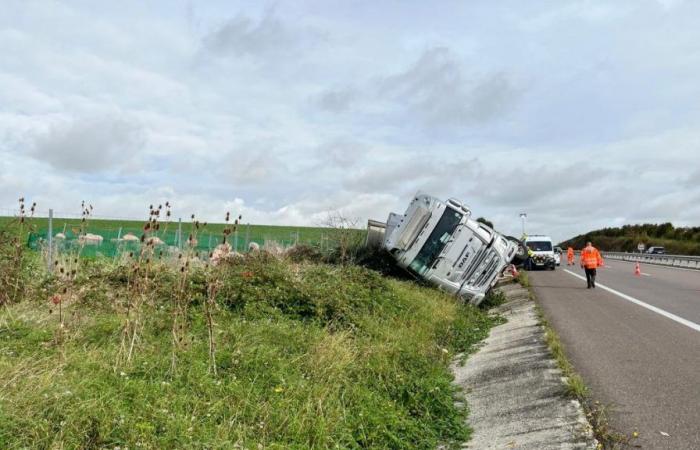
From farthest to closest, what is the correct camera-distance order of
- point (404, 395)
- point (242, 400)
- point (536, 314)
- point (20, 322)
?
1. point (536, 314)
2. point (20, 322)
3. point (404, 395)
4. point (242, 400)

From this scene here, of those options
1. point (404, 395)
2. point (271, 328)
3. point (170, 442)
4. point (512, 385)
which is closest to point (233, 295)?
point (271, 328)

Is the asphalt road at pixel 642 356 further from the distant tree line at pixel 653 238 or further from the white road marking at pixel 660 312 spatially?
the distant tree line at pixel 653 238

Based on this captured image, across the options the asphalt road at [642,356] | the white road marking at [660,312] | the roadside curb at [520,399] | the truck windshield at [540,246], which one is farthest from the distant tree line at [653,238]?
the roadside curb at [520,399]

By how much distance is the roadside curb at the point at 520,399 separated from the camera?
530 centimetres

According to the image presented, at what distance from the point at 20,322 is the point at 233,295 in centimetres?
314

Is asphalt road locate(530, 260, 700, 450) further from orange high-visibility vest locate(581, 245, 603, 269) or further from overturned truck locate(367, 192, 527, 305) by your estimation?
orange high-visibility vest locate(581, 245, 603, 269)

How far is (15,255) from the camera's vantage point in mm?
9234

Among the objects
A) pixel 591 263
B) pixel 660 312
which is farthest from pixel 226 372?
pixel 591 263

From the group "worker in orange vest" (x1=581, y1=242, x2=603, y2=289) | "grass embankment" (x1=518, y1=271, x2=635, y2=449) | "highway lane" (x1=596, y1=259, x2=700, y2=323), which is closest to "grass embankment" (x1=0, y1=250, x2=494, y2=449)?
"grass embankment" (x1=518, y1=271, x2=635, y2=449)

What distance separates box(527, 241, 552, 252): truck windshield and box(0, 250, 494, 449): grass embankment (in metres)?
26.1

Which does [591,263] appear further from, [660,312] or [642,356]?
[642,356]

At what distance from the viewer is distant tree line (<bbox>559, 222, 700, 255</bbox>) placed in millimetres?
65469

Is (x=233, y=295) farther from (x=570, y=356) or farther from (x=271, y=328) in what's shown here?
(x=570, y=356)

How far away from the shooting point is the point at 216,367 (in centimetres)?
624
